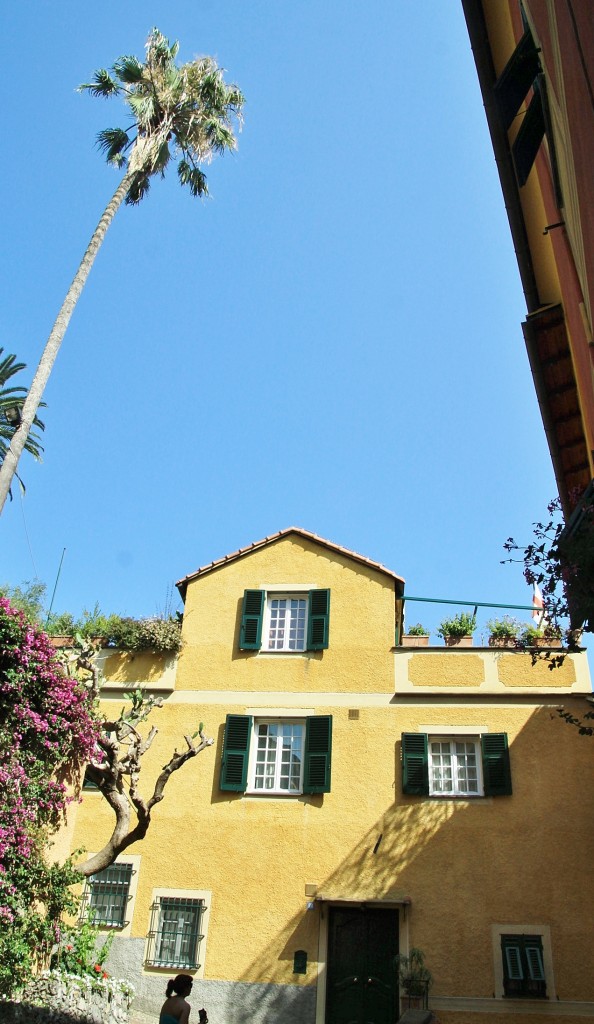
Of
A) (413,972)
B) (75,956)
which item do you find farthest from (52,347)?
(413,972)

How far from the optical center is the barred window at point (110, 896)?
47.0 ft

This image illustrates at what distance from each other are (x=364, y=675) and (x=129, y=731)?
6.25m

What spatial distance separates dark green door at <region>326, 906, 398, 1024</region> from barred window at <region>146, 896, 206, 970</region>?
237 centimetres

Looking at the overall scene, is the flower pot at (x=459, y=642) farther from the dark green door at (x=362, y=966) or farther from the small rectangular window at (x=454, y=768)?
the dark green door at (x=362, y=966)

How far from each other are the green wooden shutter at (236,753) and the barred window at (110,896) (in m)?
2.35

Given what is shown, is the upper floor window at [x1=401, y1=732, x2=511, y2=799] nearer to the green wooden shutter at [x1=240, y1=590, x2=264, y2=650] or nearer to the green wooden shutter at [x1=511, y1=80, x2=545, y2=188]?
the green wooden shutter at [x1=240, y1=590, x2=264, y2=650]

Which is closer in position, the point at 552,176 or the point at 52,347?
the point at 552,176

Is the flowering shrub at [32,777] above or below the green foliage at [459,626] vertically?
below

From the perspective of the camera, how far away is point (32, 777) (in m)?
9.56

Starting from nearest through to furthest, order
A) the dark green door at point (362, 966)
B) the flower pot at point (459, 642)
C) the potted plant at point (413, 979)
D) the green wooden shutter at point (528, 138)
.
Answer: the green wooden shutter at point (528, 138) < the potted plant at point (413, 979) < the dark green door at point (362, 966) < the flower pot at point (459, 642)

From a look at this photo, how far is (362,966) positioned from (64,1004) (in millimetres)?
6264

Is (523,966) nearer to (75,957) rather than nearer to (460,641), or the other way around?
(460,641)

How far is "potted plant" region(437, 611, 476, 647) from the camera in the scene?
15984 mm

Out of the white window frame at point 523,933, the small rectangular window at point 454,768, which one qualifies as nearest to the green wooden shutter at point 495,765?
the small rectangular window at point 454,768
